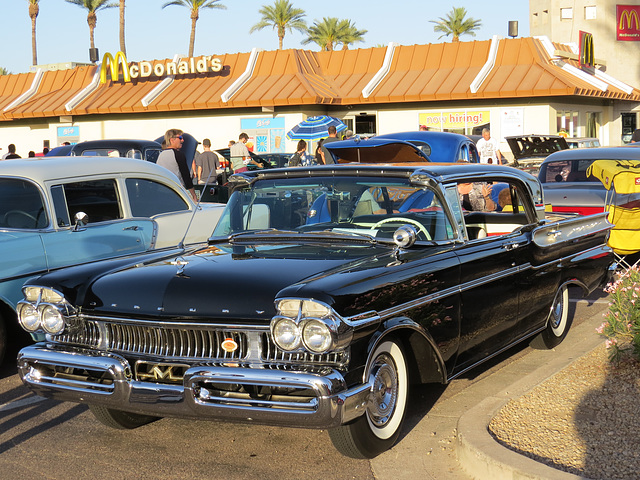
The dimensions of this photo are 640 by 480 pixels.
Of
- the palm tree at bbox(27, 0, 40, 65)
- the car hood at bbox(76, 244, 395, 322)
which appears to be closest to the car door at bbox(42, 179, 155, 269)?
the car hood at bbox(76, 244, 395, 322)

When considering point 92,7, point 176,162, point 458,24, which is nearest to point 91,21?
Answer: point 92,7

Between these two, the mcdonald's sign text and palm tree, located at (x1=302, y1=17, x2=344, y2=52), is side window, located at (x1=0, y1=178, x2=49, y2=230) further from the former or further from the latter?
palm tree, located at (x1=302, y1=17, x2=344, y2=52)

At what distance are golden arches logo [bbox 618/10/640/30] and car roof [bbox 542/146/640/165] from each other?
39982 millimetres

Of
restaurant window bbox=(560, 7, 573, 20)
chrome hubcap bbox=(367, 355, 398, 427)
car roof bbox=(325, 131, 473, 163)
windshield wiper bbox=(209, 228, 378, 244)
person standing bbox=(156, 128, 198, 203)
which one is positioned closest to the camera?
chrome hubcap bbox=(367, 355, 398, 427)

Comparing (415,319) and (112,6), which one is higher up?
(112,6)

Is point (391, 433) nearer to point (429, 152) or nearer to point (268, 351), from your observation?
point (268, 351)

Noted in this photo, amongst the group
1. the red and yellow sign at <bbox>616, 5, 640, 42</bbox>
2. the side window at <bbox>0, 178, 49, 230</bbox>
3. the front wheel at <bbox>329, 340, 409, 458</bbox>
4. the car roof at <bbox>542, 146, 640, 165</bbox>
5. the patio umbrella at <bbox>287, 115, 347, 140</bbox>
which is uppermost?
the red and yellow sign at <bbox>616, 5, 640, 42</bbox>

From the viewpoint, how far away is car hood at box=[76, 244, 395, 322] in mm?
4227

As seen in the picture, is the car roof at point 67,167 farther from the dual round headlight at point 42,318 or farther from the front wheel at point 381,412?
the front wheel at point 381,412

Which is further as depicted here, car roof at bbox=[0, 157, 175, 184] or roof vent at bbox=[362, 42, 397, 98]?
roof vent at bbox=[362, 42, 397, 98]

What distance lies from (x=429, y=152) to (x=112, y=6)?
165 ft

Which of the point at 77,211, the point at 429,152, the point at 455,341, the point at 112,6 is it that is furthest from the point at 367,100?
the point at 112,6

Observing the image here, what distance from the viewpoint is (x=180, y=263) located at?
491 centimetres

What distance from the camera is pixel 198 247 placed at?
18.6 ft
